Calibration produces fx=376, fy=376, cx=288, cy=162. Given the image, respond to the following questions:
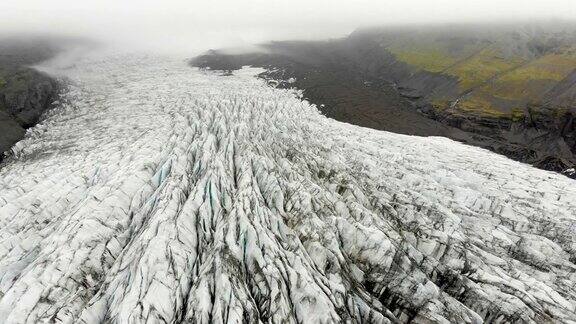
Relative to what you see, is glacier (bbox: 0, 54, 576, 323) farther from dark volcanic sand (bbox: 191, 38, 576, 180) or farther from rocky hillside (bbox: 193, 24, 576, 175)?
rocky hillside (bbox: 193, 24, 576, 175)

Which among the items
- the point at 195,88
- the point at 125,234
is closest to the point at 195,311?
the point at 125,234

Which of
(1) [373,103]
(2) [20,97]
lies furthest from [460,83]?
Answer: (2) [20,97]

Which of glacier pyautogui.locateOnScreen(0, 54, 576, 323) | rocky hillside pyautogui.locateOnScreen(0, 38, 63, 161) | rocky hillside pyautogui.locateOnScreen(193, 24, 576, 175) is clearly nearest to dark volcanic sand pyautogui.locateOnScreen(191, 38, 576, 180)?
rocky hillside pyautogui.locateOnScreen(193, 24, 576, 175)

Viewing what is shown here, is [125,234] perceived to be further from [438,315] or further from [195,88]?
[195,88]

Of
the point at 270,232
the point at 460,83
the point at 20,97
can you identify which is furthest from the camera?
the point at 460,83

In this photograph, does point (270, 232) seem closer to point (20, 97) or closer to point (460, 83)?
point (20, 97)

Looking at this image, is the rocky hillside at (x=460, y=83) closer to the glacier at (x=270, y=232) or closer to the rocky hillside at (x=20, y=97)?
the glacier at (x=270, y=232)
